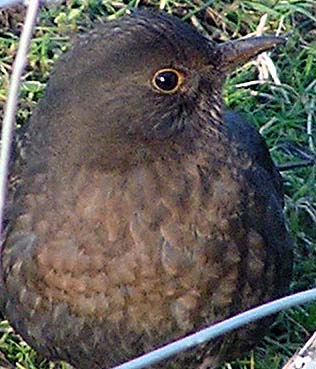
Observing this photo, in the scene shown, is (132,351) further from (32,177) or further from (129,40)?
(129,40)

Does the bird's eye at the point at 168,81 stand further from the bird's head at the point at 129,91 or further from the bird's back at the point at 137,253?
the bird's back at the point at 137,253

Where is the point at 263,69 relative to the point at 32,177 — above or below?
below

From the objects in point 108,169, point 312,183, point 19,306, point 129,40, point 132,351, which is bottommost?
point 312,183

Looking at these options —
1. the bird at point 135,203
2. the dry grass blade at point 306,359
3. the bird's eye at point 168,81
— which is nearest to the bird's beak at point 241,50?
the bird at point 135,203

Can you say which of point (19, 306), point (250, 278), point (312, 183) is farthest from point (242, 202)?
point (312, 183)

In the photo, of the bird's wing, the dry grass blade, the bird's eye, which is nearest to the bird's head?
the bird's eye

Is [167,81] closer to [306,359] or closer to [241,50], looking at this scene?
[241,50]

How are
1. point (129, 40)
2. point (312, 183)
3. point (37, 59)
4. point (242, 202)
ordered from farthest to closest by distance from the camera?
point (37, 59)
point (312, 183)
point (242, 202)
point (129, 40)

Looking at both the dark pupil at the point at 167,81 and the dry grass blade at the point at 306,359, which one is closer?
the dry grass blade at the point at 306,359

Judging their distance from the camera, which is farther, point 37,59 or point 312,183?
point 37,59
